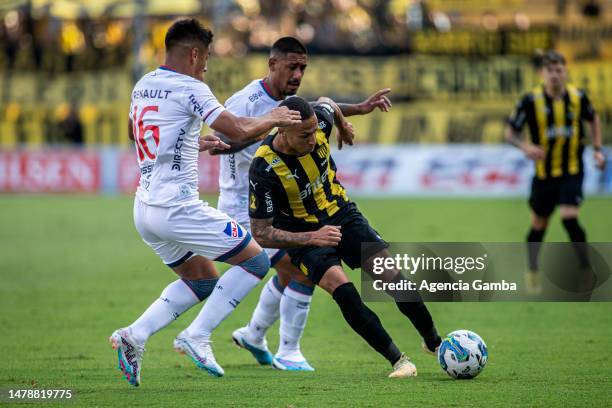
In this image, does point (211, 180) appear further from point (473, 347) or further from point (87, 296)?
point (473, 347)

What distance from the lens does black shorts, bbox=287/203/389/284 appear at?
769 cm

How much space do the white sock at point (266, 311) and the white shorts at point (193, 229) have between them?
1289 mm

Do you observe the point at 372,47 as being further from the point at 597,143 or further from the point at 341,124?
the point at 341,124

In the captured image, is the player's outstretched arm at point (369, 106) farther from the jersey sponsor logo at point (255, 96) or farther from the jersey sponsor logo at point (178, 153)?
the jersey sponsor logo at point (178, 153)

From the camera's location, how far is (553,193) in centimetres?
1255

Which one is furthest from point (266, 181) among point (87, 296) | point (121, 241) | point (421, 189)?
point (421, 189)

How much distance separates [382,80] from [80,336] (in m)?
19.5

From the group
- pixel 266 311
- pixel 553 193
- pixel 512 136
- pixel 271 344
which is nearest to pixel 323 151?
pixel 266 311

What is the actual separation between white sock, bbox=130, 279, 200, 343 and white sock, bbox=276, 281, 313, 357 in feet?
3.29

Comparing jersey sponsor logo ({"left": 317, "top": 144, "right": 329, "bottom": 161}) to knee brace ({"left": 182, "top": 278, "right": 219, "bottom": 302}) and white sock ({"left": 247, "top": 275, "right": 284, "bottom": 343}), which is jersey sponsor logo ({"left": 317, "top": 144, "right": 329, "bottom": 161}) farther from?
white sock ({"left": 247, "top": 275, "right": 284, "bottom": 343})

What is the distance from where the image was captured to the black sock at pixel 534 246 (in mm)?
12586

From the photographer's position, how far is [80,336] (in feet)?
32.7

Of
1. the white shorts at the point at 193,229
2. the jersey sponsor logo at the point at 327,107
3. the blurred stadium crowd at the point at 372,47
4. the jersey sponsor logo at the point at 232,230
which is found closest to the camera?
the white shorts at the point at 193,229

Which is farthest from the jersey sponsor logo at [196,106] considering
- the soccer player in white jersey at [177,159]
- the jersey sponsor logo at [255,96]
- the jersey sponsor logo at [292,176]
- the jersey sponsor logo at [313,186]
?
the jersey sponsor logo at [255,96]
